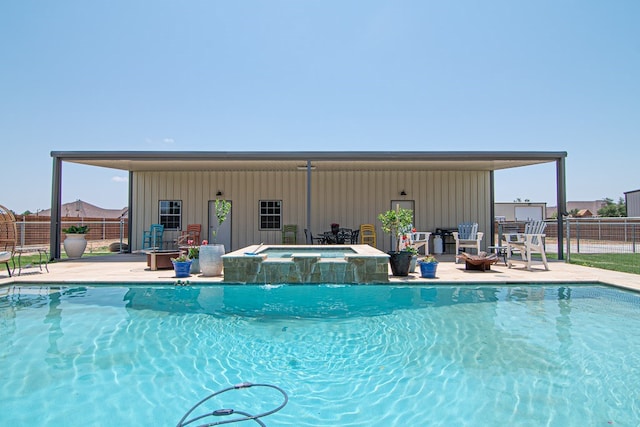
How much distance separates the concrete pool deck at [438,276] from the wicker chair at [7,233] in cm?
40

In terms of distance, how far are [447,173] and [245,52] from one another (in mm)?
7558

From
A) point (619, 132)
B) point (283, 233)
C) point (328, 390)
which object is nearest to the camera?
point (328, 390)

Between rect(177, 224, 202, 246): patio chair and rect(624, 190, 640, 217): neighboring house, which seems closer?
rect(177, 224, 202, 246): patio chair

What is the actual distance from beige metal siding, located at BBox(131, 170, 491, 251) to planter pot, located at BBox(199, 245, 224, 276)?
17.3 ft

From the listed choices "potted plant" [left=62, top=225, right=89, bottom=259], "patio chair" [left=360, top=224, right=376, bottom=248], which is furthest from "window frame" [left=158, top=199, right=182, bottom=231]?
"patio chair" [left=360, top=224, right=376, bottom=248]

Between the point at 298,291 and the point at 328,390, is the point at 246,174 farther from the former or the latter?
the point at 328,390

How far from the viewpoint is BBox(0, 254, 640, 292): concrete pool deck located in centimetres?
616

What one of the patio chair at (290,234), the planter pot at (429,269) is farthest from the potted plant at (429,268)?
the patio chair at (290,234)

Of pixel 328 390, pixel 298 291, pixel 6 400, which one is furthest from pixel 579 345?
pixel 6 400

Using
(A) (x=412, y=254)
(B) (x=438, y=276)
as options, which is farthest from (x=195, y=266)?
(B) (x=438, y=276)

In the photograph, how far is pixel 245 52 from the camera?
1101 cm

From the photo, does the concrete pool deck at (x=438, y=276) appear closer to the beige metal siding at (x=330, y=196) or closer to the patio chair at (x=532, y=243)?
the patio chair at (x=532, y=243)

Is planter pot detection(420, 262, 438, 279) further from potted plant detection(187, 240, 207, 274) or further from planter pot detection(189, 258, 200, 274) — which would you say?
planter pot detection(189, 258, 200, 274)

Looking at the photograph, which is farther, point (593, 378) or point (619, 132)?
point (619, 132)
